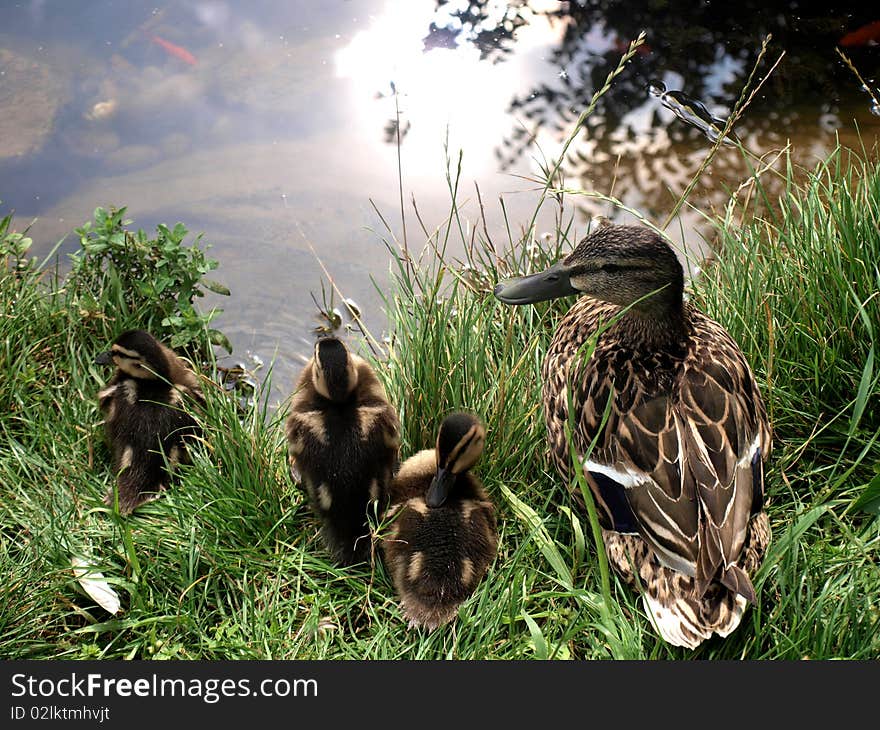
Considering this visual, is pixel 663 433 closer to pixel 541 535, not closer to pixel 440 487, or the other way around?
pixel 541 535

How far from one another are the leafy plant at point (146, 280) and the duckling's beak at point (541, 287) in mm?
1242

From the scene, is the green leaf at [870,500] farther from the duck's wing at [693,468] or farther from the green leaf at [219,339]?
the green leaf at [219,339]

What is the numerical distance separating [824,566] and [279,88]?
12.0ft

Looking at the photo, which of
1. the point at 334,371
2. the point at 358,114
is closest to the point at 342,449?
the point at 334,371

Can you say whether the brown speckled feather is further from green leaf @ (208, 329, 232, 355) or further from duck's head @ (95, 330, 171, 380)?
green leaf @ (208, 329, 232, 355)

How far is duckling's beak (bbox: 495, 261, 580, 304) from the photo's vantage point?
244cm

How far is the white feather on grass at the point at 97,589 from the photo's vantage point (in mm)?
2293

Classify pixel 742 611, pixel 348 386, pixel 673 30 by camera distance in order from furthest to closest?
pixel 673 30, pixel 348 386, pixel 742 611

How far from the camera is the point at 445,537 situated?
88.4 inches

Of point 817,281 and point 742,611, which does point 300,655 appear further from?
point 817,281

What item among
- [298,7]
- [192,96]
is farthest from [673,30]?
[192,96]

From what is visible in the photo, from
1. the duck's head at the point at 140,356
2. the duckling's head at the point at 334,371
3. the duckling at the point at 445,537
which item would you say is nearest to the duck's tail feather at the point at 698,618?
the duckling at the point at 445,537

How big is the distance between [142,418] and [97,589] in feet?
1.88

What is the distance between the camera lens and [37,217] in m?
4.05
